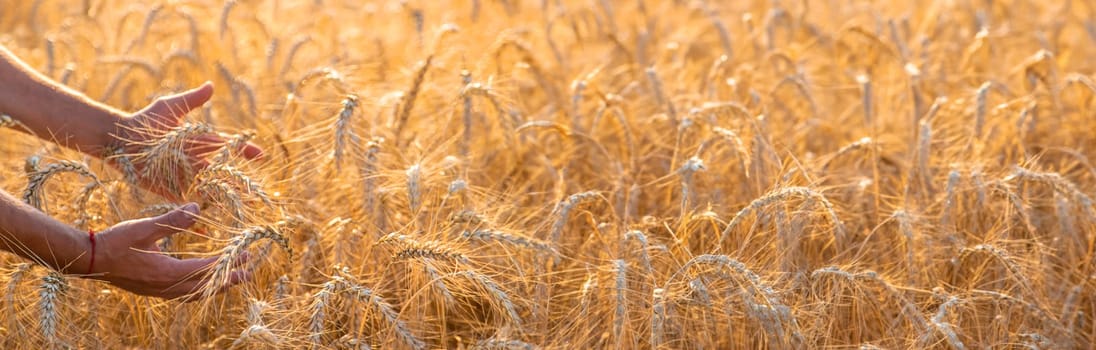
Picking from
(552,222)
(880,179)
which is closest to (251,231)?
(552,222)

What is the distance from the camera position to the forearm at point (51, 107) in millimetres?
2277

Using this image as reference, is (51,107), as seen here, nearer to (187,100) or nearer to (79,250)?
(187,100)

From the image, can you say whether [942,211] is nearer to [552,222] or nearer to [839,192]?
[839,192]

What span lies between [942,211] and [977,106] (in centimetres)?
45

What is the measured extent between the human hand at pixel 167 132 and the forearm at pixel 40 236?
353 millimetres

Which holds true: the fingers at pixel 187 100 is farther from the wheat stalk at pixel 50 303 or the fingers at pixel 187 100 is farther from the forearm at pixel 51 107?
the wheat stalk at pixel 50 303

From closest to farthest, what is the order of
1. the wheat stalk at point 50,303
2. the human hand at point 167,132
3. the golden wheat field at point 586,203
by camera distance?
the wheat stalk at point 50,303, the golden wheat field at point 586,203, the human hand at point 167,132

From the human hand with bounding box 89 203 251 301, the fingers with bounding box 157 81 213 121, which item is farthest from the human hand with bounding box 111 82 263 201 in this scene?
the human hand with bounding box 89 203 251 301

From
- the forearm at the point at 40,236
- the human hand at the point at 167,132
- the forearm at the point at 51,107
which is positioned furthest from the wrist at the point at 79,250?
the forearm at the point at 51,107

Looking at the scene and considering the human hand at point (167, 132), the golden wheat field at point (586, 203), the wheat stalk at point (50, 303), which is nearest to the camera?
the wheat stalk at point (50, 303)

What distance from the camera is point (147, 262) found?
6.19 ft

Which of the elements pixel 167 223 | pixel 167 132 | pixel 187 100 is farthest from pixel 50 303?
pixel 187 100

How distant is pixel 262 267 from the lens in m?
2.18

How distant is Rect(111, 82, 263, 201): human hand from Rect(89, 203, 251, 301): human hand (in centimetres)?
31
